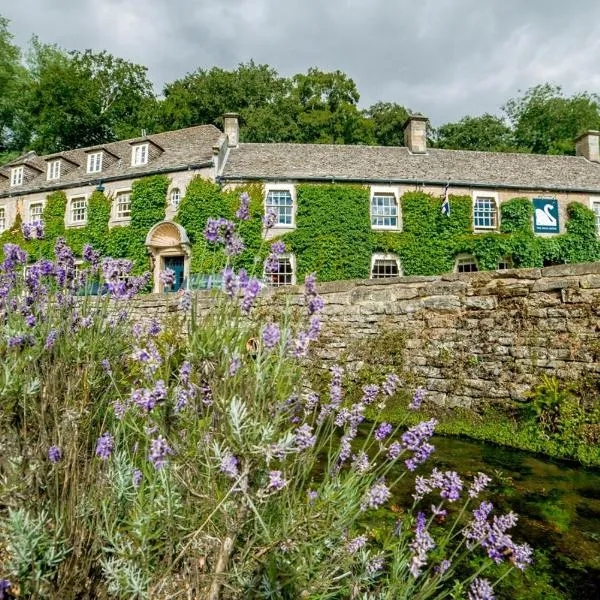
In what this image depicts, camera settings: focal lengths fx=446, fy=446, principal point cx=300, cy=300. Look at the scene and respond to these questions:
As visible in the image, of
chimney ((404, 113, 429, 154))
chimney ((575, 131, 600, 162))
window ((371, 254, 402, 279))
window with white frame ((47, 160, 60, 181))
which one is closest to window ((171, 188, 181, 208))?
window with white frame ((47, 160, 60, 181))

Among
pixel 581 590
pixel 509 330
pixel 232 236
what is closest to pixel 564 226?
pixel 509 330

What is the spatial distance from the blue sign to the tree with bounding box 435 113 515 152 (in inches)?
716

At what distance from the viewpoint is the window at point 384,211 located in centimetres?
2030

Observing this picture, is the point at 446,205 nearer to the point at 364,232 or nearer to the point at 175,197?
the point at 364,232

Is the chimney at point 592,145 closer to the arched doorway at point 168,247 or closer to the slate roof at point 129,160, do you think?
the slate roof at point 129,160

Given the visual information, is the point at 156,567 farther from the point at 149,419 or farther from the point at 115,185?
the point at 115,185

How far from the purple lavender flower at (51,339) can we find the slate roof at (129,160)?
18762mm

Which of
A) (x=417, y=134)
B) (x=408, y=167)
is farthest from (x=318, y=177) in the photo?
(x=417, y=134)

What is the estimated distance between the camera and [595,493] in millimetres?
4406

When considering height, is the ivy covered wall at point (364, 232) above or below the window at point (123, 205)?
below

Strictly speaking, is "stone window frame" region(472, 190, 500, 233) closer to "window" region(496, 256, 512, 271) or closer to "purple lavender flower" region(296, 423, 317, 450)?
"window" region(496, 256, 512, 271)

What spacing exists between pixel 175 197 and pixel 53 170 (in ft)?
29.8

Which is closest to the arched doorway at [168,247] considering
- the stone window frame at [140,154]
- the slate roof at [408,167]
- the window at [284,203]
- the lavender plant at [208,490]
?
the slate roof at [408,167]

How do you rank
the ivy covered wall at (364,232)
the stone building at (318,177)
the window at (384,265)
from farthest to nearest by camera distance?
the window at (384,265) < the stone building at (318,177) < the ivy covered wall at (364,232)
